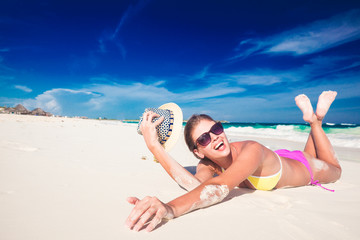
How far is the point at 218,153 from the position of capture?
270 centimetres

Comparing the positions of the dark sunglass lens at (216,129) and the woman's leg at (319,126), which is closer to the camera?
the dark sunglass lens at (216,129)

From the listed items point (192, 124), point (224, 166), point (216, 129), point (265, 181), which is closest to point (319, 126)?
point (265, 181)

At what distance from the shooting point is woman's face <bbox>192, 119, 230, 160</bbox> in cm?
267

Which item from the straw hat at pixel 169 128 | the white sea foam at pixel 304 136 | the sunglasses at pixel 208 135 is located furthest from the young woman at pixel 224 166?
the white sea foam at pixel 304 136

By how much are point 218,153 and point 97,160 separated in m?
3.08

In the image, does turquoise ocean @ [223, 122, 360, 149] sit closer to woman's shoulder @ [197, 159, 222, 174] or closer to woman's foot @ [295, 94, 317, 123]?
woman's foot @ [295, 94, 317, 123]

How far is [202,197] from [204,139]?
0.82 meters

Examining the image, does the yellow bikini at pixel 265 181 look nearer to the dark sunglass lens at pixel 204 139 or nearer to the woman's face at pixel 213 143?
the woman's face at pixel 213 143

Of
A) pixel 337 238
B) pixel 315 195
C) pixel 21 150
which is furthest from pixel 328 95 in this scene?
pixel 21 150

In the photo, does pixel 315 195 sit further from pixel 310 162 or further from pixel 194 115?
pixel 194 115

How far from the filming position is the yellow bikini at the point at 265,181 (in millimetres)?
2924

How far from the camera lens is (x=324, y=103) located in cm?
407

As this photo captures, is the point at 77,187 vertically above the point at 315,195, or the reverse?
the point at 77,187

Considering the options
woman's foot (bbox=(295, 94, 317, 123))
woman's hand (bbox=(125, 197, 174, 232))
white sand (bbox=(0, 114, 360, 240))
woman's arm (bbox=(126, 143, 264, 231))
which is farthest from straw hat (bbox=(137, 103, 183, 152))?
woman's foot (bbox=(295, 94, 317, 123))
